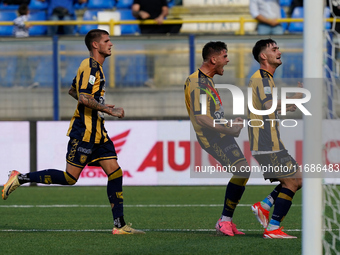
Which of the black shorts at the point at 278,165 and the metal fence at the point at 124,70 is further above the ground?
the metal fence at the point at 124,70

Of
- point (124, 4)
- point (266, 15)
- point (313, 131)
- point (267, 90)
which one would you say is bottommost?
point (313, 131)

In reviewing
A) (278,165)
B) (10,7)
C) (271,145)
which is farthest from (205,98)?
(10,7)

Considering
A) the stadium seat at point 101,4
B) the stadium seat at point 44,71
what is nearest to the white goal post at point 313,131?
the stadium seat at point 44,71

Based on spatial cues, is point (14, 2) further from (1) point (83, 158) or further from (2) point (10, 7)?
(1) point (83, 158)

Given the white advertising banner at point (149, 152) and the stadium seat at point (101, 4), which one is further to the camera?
the stadium seat at point (101, 4)

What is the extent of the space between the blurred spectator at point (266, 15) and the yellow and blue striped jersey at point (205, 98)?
22.0ft

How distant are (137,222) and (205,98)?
1.87 m

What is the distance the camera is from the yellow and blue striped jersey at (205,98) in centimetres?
615

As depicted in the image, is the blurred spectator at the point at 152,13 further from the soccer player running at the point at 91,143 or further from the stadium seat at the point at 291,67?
the soccer player running at the point at 91,143

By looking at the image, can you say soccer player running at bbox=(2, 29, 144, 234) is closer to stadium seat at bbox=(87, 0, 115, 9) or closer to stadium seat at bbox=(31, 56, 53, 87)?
stadium seat at bbox=(31, 56, 53, 87)

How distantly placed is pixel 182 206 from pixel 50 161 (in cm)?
347

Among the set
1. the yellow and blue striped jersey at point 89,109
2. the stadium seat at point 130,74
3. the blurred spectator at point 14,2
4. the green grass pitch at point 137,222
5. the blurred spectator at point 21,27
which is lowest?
the green grass pitch at point 137,222

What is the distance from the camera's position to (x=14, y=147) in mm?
11484

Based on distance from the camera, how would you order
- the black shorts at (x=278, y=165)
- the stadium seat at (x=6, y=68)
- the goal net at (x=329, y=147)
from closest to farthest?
the goal net at (x=329, y=147)
the black shorts at (x=278, y=165)
the stadium seat at (x=6, y=68)
